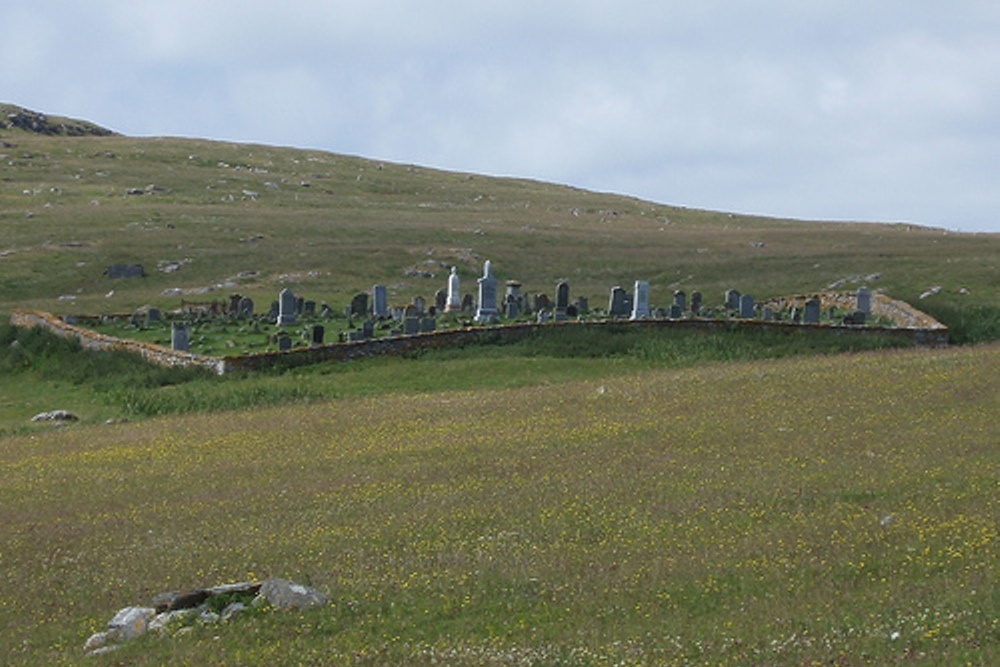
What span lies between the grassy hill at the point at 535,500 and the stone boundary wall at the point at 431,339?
62 cm

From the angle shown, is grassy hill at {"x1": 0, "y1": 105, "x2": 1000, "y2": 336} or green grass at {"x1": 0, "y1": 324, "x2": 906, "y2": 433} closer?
green grass at {"x1": 0, "y1": 324, "x2": 906, "y2": 433}

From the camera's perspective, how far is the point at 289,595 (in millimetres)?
13297

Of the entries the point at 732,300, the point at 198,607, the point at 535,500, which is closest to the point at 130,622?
the point at 198,607

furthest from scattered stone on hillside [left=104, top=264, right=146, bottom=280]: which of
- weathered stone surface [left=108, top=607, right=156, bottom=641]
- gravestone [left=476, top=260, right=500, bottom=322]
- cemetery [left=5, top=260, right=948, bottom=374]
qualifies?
weathered stone surface [left=108, top=607, right=156, bottom=641]

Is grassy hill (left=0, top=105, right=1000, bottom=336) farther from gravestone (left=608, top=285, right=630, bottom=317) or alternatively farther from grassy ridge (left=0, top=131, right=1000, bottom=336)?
gravestone (left=608, top=285, right=630, bottom=317)

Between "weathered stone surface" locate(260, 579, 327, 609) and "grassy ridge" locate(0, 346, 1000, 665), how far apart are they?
289 mm

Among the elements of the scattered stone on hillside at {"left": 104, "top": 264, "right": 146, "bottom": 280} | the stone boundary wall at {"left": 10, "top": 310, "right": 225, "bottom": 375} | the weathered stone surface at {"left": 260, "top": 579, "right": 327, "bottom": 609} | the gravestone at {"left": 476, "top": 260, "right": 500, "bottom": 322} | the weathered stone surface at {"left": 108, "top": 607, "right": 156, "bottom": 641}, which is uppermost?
the gravestone at {"left": 476, "top": 260, "right": 500, "bottom": 322}

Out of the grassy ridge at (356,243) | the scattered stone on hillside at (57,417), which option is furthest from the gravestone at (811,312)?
the scattered stone on hillside at (57,417)

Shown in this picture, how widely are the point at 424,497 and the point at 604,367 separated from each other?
17241 millimetres

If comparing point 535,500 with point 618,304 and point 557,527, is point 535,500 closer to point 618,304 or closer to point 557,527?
point 557,527

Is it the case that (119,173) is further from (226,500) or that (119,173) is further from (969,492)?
(969,492)

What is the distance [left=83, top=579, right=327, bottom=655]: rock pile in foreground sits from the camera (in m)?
12.9

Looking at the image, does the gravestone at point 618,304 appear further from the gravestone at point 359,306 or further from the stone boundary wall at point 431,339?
the gravestone at point 359,306

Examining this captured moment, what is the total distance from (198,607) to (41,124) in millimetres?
146153
